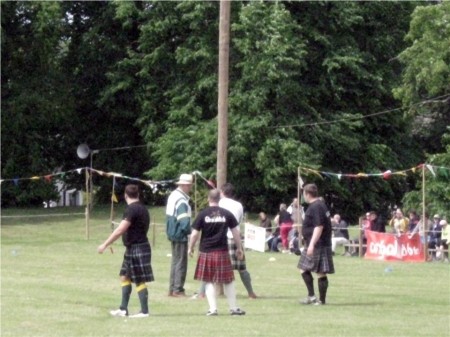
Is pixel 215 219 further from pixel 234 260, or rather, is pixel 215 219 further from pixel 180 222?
pixel 180 222

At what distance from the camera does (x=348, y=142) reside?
43312 mm

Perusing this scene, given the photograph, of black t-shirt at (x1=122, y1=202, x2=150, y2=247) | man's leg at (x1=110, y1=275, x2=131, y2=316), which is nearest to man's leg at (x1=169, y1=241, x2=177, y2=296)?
man's leg at (x1=110, y1=275, x2=131, y2=316)

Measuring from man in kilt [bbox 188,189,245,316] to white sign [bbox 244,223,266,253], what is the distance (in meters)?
19.4

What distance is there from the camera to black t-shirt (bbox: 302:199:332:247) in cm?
1478

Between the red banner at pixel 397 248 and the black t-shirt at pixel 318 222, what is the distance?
14358 mm

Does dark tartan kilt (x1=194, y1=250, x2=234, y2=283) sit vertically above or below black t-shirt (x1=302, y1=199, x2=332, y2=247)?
below

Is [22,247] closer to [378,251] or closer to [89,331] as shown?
[378,251]

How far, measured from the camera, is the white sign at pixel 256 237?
33.2m

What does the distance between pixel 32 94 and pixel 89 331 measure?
34759mm

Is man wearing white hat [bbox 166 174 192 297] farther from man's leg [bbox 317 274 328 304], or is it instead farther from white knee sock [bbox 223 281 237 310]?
white knee sock [bbox 223 281 237 310]

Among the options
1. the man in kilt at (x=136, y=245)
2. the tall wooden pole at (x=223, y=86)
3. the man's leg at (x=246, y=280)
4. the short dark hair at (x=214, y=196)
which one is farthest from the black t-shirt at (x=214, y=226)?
the tall wooden pole at (x=223, y=86)

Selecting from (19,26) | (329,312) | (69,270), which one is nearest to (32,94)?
(19,26)

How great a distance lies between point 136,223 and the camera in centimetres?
1327

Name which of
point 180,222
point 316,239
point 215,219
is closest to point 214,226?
point 215,219
